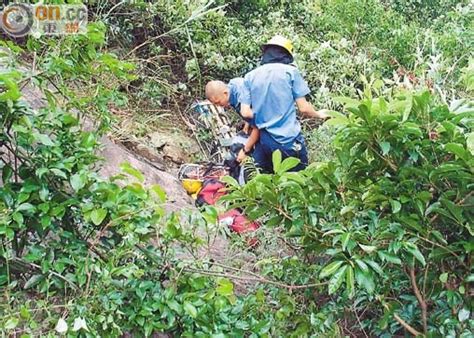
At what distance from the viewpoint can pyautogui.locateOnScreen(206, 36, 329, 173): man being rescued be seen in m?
3.62

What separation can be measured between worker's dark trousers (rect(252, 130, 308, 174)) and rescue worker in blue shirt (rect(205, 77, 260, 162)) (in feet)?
0.19

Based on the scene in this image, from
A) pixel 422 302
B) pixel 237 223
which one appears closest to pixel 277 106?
pixel 237 223

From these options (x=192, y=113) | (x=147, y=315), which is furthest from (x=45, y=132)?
(x=192, y=113)

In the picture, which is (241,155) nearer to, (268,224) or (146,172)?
(146,172)

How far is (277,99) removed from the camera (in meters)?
3.61

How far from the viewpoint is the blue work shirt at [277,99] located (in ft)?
11.9

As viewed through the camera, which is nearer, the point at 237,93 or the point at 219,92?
the point at 237,93

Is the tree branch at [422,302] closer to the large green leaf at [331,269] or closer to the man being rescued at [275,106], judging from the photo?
the large green leaf at [331,269]

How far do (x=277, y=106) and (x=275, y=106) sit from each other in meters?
0.01

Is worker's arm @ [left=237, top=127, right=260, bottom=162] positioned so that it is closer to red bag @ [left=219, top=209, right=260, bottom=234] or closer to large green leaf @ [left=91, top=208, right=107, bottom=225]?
red bag @ [left=219, top=209, right=260, bottom=234]

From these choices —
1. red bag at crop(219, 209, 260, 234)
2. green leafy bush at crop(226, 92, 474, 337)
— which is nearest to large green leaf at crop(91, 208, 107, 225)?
green leafy bush at crop(226, 92, 474, 337)

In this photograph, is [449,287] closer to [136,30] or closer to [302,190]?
[302,190]

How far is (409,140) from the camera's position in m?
1.69

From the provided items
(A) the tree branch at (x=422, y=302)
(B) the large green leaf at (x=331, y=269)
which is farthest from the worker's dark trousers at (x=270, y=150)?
(B) the large green leaf at (x=331, y=269)
